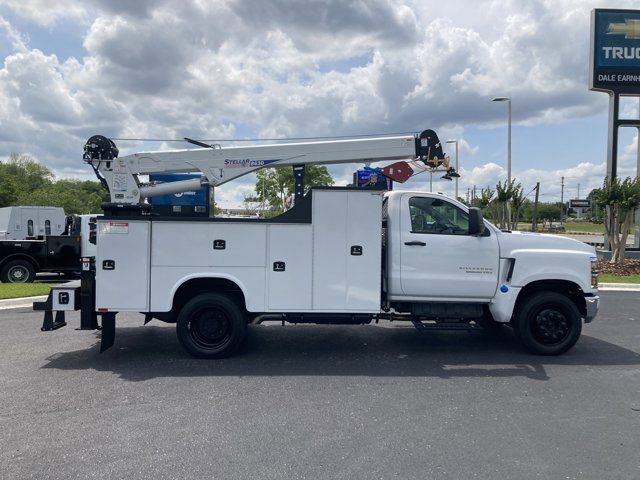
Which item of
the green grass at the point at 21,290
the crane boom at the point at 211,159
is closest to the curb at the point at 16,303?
the green grass at the point at 21,290

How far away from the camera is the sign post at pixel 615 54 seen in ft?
72.3

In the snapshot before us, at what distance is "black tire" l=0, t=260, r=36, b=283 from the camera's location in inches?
591

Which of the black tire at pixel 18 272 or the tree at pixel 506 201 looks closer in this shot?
the black tire at pixel 18 272

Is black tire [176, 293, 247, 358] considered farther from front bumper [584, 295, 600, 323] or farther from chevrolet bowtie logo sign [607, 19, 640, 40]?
chevrolet bowtie logo sign [607, 19, 640, 40]

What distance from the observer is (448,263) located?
22.4 ft

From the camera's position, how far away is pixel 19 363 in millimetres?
6508

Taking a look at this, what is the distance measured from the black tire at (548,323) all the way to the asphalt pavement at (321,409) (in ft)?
0.63

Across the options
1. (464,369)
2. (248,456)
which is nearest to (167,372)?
(248,456)

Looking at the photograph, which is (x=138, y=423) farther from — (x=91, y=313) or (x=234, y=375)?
(x=91, y=313)

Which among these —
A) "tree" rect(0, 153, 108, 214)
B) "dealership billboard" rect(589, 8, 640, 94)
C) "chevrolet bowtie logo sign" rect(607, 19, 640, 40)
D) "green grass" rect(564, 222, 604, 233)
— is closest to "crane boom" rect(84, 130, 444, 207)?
"dealership billboard" rect(589, 8, 640, 94)

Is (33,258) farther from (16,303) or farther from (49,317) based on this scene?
(49,317)

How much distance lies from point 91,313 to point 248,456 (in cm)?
356

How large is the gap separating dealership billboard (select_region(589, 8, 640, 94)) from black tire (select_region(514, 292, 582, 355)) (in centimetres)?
1903

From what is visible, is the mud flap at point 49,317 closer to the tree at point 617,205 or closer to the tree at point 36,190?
the tree at point 617,205
